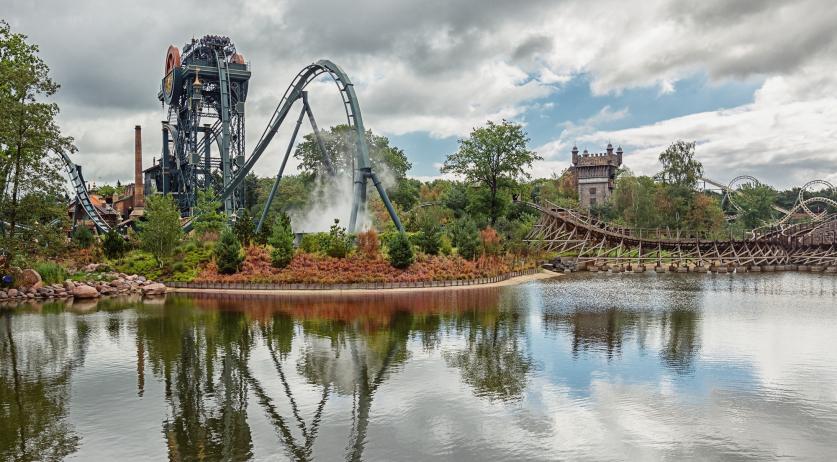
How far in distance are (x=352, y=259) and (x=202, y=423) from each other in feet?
78.9

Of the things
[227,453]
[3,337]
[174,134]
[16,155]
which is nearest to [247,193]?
[174,134]

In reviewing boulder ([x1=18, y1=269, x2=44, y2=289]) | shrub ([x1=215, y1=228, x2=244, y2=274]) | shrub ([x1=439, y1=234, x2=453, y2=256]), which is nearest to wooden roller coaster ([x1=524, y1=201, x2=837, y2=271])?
shrub ([x1=439, y1=234, x2=453, y2=256])

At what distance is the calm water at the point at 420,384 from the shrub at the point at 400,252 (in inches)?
372

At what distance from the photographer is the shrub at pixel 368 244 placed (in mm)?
35906

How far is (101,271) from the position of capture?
3678 centimetres

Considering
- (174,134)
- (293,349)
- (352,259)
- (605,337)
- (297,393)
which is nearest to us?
(297,393)

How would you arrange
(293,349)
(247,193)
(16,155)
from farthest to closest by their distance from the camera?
(247,193)
(16,155)
(293,349)

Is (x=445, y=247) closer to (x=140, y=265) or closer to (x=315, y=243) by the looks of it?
(x=315, y=243)

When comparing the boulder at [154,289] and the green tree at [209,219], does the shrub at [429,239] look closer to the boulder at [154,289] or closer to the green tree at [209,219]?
the boulder at [154,289]

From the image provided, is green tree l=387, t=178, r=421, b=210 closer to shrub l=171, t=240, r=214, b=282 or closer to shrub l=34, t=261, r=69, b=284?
shrub l=171, t=240, r=214, b=282

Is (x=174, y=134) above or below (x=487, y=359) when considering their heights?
above

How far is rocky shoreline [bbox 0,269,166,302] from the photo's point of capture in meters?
30.4

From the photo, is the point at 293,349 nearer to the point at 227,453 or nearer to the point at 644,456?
the point at 227,453

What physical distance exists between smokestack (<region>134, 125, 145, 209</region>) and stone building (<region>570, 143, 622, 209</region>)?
Answer: 2421 inches
